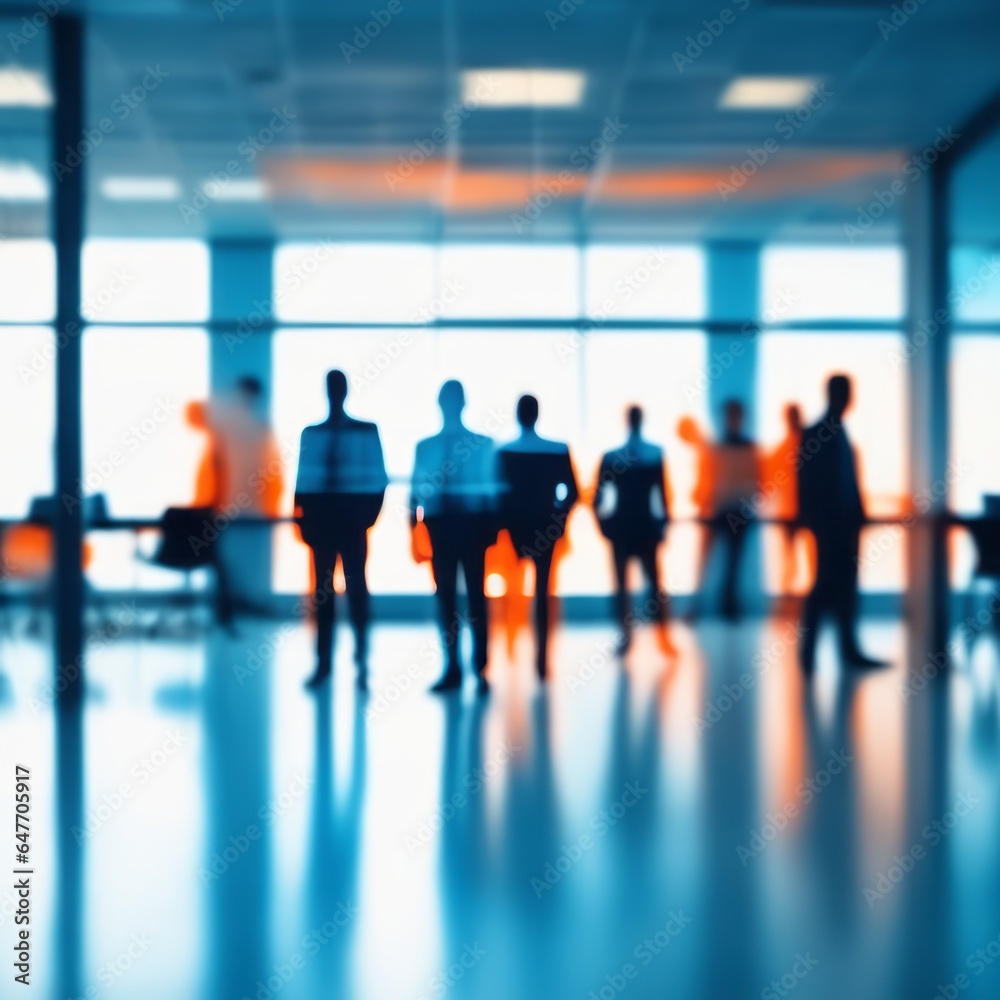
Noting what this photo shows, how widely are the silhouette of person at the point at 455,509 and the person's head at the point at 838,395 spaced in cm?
178

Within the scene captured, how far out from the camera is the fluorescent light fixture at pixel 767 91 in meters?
4.75

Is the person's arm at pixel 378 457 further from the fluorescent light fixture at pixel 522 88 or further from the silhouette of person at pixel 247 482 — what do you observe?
the fluorescent light fixture at pixel 522 88

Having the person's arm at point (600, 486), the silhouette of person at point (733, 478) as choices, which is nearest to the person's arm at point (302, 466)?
the person's arm at point (600, 486)

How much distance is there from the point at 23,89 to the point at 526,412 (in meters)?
3.15

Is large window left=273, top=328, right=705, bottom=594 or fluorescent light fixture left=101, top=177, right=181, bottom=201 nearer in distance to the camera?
large window left=273, top=328, right=705, bottom=594

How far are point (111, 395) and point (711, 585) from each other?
3.42 metres

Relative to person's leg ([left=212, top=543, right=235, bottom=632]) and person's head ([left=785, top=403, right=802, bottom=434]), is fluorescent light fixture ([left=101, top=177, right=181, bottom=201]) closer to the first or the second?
person's leg ([left=212, top=543, right=235, bottom=632])

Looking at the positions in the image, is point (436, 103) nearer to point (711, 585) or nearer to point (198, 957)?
point (711, 585)

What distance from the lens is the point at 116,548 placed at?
4.98 m

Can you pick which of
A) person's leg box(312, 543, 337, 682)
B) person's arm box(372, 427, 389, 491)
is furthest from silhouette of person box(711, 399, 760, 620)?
person's leg box(312, 543, 337, 682)

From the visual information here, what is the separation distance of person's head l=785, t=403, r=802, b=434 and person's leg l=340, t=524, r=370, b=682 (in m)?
2.39

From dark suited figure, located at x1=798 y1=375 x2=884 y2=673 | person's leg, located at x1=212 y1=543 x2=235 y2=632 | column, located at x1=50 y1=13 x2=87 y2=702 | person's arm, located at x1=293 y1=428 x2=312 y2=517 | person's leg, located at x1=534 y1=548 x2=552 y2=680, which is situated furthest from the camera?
person's leg, located at x1=212 y1=543 x2=235 y2=632

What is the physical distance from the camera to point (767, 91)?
15.9ft

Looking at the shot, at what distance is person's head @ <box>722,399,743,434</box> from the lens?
194 inches
